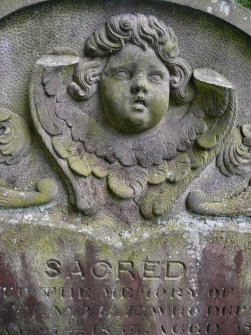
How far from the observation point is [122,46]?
181 cm

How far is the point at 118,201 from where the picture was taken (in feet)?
6.56

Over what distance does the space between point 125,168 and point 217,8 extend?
719 mm

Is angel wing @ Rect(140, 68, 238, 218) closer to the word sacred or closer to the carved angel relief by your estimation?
the carved angel relief

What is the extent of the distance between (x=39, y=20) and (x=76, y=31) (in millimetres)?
146

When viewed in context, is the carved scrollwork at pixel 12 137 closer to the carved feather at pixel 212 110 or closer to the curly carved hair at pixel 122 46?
the curly carved hair at pixel 122 46

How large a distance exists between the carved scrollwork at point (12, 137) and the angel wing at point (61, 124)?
0.08 meters

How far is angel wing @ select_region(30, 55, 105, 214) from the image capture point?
184 cm

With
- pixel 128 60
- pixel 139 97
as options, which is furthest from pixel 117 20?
pixel 139 97

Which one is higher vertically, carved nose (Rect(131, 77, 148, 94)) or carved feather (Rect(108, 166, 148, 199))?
carved nose (Rect(131, 77, 148, 94))

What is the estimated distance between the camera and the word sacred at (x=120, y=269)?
197 centimetres

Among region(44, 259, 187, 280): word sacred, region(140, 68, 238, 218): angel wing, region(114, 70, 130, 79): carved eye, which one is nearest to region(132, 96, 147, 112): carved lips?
region(114, 70, 130, 79): carved eye

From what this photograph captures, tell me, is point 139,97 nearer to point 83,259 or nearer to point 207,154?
point 207,154

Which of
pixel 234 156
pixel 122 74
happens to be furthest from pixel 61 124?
pixel 234 156

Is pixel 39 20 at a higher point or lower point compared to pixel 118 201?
higher
